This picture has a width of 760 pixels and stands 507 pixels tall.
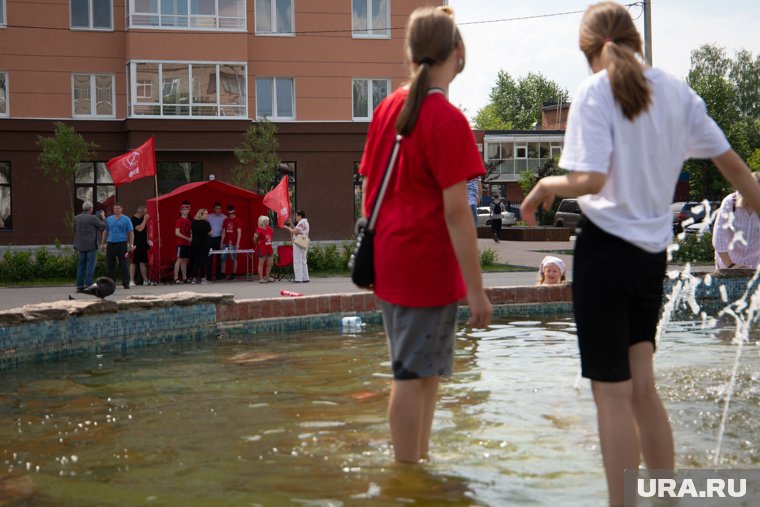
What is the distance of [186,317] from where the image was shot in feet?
40.0

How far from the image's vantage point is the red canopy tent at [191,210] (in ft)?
77.6

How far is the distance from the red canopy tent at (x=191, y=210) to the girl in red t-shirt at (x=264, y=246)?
1440 mm

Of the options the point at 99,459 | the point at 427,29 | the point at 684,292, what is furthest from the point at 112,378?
the point at 684,292

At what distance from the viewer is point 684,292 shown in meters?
15.0

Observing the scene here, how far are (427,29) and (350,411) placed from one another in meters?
3.22

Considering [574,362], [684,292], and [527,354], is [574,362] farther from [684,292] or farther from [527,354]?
[684,292]

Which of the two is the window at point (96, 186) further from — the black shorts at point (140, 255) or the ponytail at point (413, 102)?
the ponytail at point (413, 102)

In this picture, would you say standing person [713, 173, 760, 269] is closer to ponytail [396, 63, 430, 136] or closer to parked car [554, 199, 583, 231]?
ponytail [396, 63, 430, 136]

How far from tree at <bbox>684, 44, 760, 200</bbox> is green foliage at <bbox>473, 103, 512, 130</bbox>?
1455 inches

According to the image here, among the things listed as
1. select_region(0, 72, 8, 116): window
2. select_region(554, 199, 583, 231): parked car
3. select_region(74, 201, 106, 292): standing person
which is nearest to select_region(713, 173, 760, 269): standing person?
select_region(74, 201, 106, 292): standing person

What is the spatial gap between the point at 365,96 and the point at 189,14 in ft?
23.4

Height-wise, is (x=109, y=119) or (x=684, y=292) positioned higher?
(x=109, y=119)

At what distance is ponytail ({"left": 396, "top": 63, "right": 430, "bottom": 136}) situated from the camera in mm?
4355

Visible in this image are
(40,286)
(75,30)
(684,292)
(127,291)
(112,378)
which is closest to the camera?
(112,378)
